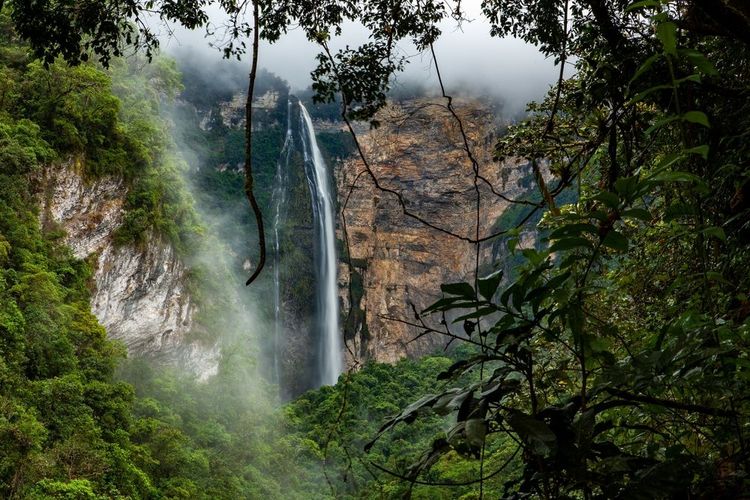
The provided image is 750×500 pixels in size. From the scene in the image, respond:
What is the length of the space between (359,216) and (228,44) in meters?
24.6

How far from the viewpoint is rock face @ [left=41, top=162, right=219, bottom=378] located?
11.2m

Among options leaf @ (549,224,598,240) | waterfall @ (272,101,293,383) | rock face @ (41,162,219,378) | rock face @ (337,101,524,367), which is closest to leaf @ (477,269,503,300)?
leaf @ (549,224,598,240)

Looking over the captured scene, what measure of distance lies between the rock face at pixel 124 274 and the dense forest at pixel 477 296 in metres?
0.31

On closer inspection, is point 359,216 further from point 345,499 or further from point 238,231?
point 345,499

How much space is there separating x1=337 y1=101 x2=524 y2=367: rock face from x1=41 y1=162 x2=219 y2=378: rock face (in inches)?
506

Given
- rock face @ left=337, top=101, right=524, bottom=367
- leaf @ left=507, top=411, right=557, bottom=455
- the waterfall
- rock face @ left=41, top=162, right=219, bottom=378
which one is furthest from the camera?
rock face @ left=337, top=101, right=524, bottom=367

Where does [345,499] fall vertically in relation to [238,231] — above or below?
below

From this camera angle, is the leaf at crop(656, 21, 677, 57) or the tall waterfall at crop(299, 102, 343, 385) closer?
the leaf at crop(656, 21, 677, 57)

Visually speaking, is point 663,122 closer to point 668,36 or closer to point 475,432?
point 668,36

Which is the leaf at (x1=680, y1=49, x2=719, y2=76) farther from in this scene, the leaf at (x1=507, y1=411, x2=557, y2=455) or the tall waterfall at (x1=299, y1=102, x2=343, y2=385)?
the tall waterfall at (x1=299, y1=102, x2=343, y2=385)

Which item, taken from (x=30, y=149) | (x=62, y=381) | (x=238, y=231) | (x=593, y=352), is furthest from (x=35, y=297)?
(x=238, y=231)

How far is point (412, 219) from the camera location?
2733 centimetres

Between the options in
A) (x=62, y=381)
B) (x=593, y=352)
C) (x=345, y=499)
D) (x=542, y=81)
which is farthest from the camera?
(x=542, y=81)

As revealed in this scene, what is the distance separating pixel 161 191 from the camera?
1366cm
